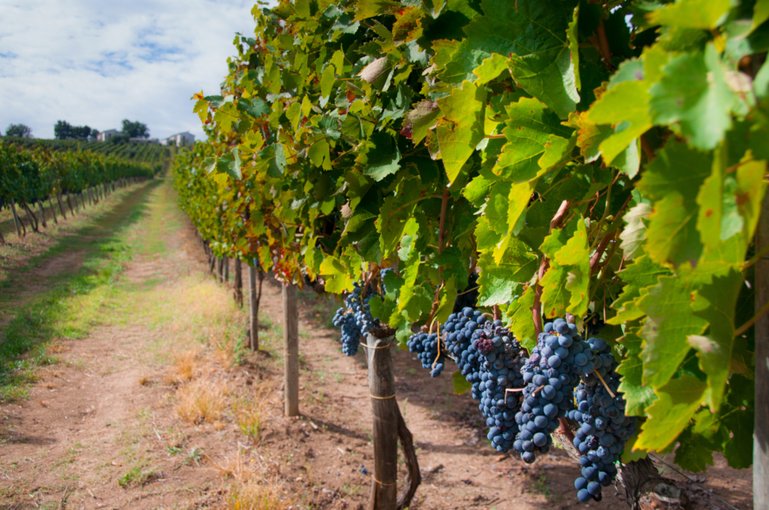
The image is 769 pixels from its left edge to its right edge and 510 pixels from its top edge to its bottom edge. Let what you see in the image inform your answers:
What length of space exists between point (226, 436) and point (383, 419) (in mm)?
2862

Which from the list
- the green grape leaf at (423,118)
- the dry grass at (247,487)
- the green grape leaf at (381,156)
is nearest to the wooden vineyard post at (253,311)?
the dry grass at (247,487)

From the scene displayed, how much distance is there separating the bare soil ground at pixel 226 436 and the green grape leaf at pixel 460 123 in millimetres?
3793

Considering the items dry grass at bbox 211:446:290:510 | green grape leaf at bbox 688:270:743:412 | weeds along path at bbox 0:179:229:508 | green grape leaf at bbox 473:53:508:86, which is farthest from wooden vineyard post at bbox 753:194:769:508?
weeds along path at bbox 0:179:229:508

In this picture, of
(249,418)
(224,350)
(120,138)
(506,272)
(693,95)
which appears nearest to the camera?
(693,95)

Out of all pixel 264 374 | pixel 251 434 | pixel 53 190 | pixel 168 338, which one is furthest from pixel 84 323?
pixel 53 190

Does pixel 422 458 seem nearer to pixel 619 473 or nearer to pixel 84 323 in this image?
pixel 619 473

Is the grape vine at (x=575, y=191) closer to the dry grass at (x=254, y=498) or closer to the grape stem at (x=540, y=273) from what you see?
the grape stem at (x=540, y=273)

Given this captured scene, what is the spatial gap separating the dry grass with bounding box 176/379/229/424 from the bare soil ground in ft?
0.05

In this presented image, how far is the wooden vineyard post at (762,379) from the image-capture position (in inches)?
33.0

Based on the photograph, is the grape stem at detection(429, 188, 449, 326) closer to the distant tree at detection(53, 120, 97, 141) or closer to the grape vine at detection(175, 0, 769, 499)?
the grape vine at detection(175, 0, 769, 499)

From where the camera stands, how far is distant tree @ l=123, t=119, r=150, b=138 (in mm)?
130625

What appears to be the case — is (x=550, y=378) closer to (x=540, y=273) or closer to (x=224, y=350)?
(x=540, y=273)

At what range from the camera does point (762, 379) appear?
0.85 meters

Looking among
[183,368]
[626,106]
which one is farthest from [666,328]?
[183,368]
